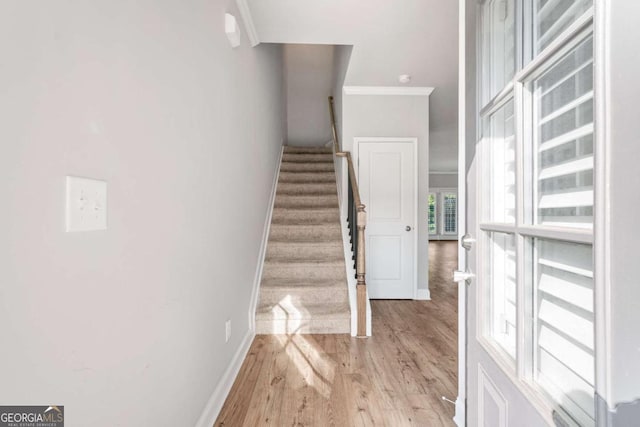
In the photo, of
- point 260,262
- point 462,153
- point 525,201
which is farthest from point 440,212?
point 525,201

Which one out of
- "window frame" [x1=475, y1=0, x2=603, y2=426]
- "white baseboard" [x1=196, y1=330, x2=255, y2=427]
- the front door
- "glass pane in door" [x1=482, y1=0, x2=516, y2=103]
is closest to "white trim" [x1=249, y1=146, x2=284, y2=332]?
"white baseboard" [x1=196, y1=330, x2=255, y2=427]

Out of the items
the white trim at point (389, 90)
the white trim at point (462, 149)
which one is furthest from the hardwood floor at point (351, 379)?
the white trim at point (389, 90)

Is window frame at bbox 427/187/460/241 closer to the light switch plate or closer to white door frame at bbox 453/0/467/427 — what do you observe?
white door frame at bbox 453/0/467/427

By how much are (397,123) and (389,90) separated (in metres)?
0.41

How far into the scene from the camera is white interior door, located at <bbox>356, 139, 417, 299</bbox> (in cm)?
416

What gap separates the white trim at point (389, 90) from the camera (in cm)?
407

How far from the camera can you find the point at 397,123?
421 cm

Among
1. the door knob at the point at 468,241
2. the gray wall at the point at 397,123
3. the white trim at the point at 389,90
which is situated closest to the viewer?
the door knob at the point at 468,241

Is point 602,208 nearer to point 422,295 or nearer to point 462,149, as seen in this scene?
point 462,149

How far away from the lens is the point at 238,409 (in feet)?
6.14

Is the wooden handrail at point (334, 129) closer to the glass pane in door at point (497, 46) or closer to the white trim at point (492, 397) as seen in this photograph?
the glass pane in door at point (497, 46)

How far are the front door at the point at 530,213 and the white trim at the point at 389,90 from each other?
305 cm

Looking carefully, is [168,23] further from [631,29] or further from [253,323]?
[253,323]

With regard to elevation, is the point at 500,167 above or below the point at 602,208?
above
